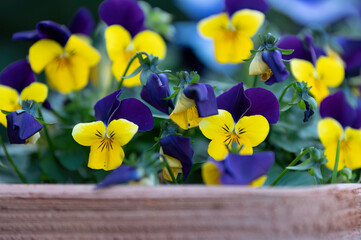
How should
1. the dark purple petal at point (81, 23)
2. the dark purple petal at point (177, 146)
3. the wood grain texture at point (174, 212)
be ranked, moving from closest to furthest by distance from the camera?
the wood grain texture at point (174, 212) < the dark purple petal at point (177, 146) < the dark purple petal at point (81, 23)

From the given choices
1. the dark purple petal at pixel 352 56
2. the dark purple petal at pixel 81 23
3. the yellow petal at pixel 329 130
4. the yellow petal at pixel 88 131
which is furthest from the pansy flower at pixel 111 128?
the dark purple petal at pixel 352 56

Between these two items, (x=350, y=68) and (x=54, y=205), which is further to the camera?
(x=350, y=68)

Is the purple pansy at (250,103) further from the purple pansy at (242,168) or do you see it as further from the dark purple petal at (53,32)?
the dark purple petal at (53,32)

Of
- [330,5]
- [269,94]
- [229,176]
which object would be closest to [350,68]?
[269,94]

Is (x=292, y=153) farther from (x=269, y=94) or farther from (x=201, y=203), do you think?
(x=201, y=203)

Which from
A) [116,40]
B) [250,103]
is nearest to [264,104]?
[250,103]

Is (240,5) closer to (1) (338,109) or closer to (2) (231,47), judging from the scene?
(2) (231,47)
